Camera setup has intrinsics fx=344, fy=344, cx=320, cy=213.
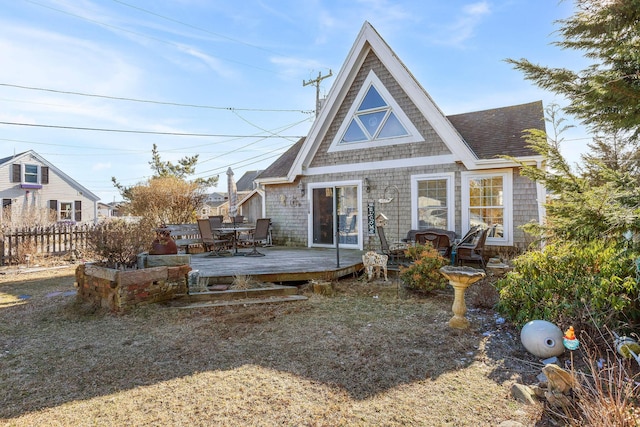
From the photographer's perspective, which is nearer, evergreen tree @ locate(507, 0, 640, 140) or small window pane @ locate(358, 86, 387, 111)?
evergreen tree @ locate(507, 0, 640, 140)

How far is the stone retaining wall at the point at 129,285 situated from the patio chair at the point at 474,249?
18.9 ft

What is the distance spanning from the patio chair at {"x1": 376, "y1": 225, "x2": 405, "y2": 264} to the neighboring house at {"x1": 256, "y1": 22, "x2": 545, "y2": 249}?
1379mm

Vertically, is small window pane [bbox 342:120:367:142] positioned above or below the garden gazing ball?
above

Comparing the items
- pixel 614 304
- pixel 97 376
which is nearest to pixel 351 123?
pixel 614 304

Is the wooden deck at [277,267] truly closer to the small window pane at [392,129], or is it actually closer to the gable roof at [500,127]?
the small window pane at [392,129]

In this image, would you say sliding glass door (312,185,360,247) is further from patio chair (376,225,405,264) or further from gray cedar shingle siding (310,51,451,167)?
patio chair (376,225,405,264)

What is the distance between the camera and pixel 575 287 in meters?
3.85

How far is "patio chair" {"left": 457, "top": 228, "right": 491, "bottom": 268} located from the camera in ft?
24.6

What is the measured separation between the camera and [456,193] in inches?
348

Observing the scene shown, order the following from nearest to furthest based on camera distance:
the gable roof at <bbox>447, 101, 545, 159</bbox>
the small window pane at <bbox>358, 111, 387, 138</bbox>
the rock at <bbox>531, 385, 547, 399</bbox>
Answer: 1. the rock at <bbox>531, 385, 547, 399</bbox>
2. the gable roof at <bbox>447, 101, 545, 159</bbox>
3. the small window pane at <bbox>358, 111, 387, 138</bbox>

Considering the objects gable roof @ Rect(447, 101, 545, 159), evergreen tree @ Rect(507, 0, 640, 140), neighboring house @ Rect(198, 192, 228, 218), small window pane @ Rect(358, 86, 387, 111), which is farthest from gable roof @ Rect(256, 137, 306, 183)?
neighboring house @ Rect(198, 192, 228, 218)

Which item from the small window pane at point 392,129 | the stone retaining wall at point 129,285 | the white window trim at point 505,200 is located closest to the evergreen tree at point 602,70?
the white window trim at point 505,200

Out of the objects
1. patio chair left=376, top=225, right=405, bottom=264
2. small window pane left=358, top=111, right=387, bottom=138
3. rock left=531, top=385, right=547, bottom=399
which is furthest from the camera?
small window pane left=358, top=111, right=387, bottom=138

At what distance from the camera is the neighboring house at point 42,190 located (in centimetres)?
2200
